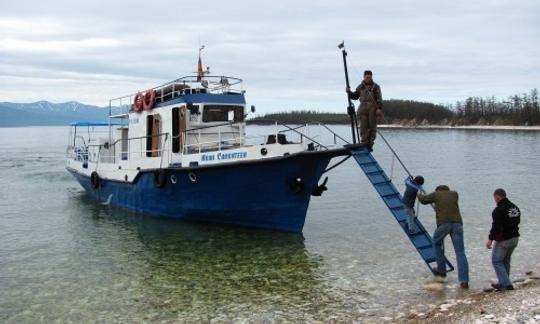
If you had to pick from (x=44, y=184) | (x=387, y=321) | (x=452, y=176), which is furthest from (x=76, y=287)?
(x=452, y=176)

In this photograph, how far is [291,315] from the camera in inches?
344

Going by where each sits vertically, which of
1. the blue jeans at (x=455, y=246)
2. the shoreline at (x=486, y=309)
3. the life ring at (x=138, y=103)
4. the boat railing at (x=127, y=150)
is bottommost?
the shoreline at (x=486, y=309)

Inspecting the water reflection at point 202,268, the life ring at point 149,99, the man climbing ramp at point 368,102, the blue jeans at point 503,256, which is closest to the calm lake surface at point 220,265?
the water reflection at point 202,268

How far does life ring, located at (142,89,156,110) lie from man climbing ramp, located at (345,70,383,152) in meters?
7.67

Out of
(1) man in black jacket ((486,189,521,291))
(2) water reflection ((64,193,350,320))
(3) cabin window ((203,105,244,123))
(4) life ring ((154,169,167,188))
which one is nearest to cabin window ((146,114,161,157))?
(4) life ring ((154,169,167,188))

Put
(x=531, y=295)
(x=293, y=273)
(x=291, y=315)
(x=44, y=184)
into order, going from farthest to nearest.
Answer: (x=44, y=184) → (x=293, y=273) → (x=291, y=315) → (x=531, y=295)

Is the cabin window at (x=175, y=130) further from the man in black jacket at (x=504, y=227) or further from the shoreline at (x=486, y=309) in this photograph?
the man in black jacket at (x=504, y=227)

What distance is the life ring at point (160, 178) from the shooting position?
50.6ft

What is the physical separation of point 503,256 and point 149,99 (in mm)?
12111

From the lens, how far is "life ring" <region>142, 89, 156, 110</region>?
682 inches

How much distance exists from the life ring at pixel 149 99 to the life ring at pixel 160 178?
270 centimetres

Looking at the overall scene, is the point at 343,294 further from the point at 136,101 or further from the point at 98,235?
the point at 136,101

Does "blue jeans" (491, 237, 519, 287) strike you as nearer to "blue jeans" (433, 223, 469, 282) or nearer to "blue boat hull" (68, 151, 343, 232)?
"blue jeans" (433, 223, 469, 282)

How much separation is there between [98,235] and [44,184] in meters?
14.7
